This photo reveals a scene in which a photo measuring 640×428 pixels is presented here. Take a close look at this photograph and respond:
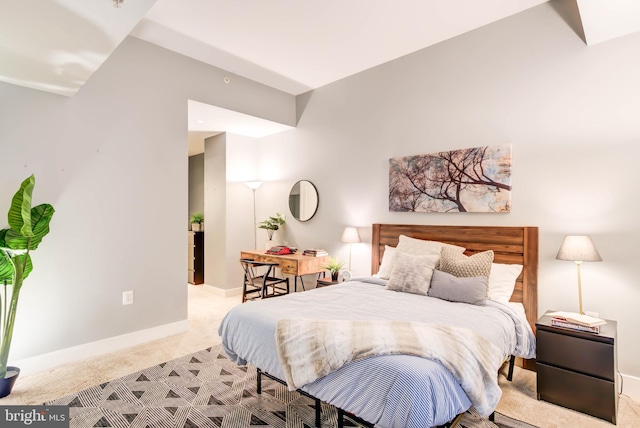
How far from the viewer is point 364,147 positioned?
4.05m

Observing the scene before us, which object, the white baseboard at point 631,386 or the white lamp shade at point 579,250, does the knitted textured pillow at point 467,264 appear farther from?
the white baseboard at point 631,386

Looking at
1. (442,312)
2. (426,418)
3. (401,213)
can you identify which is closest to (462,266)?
(442,312)

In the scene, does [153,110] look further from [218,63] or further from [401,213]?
[401,213]

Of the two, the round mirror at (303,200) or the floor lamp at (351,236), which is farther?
the round mirror at (303,200)

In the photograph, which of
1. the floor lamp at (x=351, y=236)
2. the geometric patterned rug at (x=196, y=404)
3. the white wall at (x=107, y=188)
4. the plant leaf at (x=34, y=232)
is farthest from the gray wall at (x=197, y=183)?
the geometric patterned rug at (x=196, y=404)

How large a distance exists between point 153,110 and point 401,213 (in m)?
2.77

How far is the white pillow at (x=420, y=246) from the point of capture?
121 inches

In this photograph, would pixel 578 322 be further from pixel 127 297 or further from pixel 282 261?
pixel 127 297

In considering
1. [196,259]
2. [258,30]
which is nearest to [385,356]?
[258,30]

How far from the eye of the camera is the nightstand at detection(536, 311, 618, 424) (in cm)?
209

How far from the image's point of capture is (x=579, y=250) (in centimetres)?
239

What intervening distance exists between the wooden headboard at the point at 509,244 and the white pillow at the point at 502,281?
87 millimetres

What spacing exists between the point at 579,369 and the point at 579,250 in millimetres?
782

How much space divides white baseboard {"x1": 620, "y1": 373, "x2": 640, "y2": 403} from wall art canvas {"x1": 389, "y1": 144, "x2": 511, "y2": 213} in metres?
1.44
